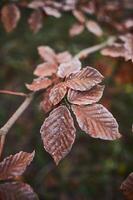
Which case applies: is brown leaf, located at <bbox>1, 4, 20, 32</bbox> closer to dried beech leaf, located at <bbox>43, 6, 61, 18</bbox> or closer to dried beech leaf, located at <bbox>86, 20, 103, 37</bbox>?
dried beech leaf, located at <bbox>43, 6, 61, 18</bbox>

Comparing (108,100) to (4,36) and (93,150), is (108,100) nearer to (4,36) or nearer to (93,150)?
(93,150)

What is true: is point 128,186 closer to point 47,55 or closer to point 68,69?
point 68,69

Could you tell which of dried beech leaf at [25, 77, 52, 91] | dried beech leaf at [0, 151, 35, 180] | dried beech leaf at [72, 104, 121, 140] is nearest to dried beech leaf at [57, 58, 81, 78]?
dried beech leaf at [25, 77, 52, 91]

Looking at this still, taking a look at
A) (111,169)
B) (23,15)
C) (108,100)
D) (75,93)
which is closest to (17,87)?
(23,15)

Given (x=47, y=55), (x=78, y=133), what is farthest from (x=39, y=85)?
(x=78, y=133)

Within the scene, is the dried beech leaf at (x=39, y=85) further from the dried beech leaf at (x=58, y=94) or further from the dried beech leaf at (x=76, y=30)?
the dried beech leaf at (x=76, y=30)

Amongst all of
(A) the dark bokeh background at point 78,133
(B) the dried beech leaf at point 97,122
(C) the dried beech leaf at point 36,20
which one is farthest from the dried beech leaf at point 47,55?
(A) the dark bokeh background at point 78,133
